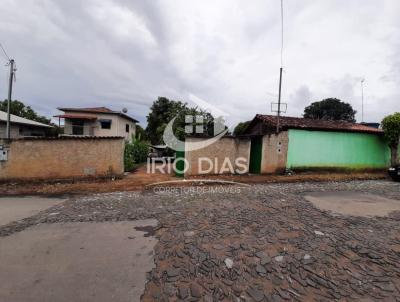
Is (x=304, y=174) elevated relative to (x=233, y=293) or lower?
elevated

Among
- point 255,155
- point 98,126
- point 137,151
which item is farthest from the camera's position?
point 98,126

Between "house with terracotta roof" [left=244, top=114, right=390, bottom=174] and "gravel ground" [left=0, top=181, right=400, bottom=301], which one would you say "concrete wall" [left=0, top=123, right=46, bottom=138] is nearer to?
"gravel ground" [left=0, top=181, right=400, bottom=301]

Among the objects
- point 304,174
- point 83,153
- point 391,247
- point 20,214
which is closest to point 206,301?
point 391,247

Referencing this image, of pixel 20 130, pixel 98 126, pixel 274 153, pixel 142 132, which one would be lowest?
pixel 274 153

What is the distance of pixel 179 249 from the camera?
3.56m

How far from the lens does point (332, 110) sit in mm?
36750

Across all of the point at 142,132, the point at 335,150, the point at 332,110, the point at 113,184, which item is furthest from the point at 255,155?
the point at 332,110

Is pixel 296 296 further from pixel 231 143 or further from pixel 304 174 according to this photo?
pixel 304 174

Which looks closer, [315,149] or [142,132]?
[315,149]

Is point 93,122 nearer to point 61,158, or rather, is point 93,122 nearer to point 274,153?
point 61,158

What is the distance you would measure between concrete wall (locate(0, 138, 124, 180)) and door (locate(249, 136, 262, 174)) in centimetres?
663

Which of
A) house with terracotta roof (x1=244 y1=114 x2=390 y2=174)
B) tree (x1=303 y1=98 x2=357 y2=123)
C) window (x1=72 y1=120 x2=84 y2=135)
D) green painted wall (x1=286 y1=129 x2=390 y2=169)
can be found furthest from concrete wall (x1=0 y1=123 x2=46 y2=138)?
tree (x1=303 y1=98 x2=357 y2=123)

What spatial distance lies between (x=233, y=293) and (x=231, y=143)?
28.6 ft

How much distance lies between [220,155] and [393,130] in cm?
952
